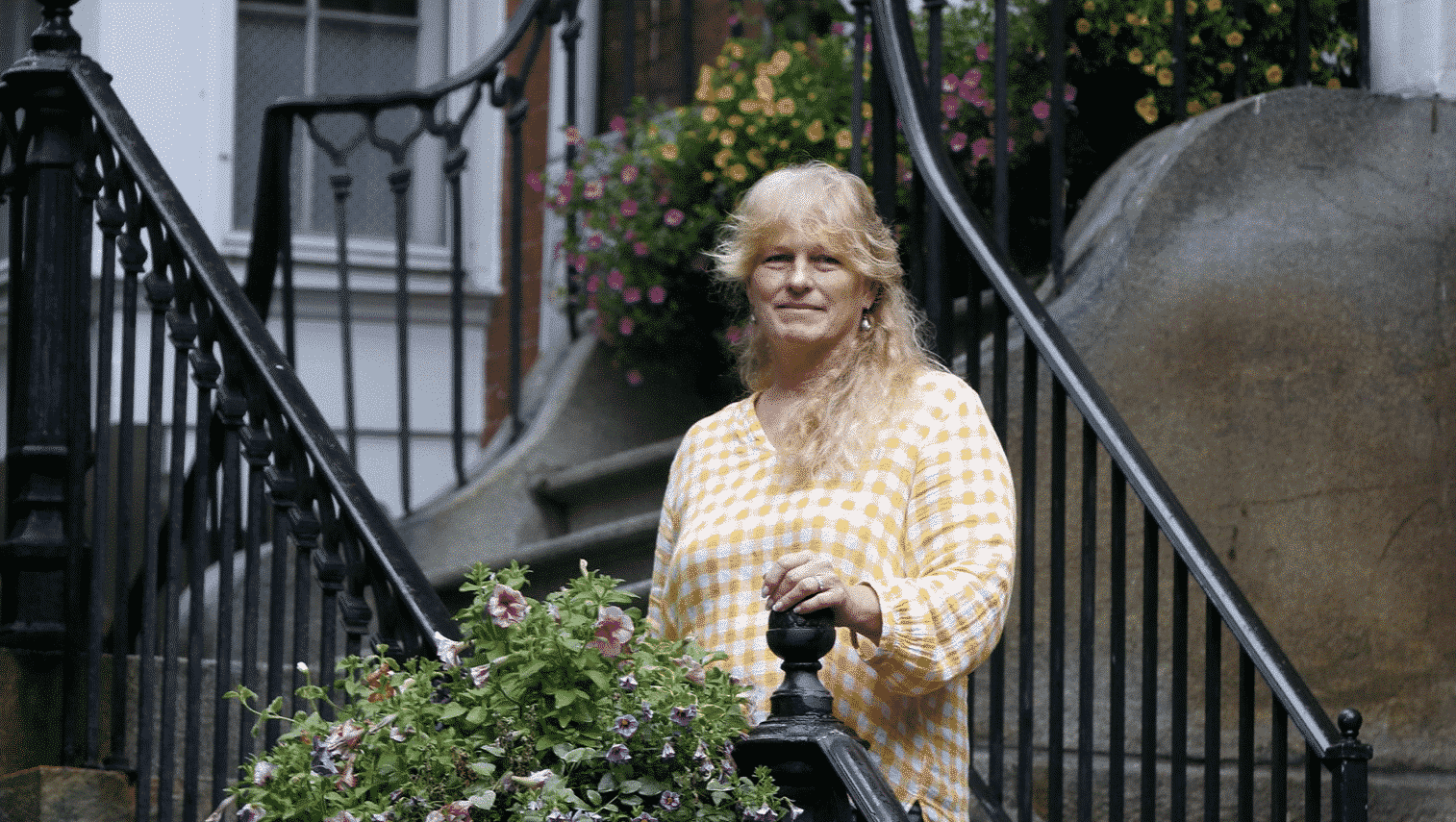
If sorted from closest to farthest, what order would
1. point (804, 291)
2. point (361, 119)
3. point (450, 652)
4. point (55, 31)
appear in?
point (450, 652) < point (804, 291) < point (55, 31) < point (361, 119)

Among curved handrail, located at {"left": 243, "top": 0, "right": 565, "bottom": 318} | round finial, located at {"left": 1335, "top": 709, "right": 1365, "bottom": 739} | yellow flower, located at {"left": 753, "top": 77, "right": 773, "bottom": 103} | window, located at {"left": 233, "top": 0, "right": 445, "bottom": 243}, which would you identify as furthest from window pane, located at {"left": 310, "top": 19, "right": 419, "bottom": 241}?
round finial, located at {"left": 1335, "top": 709, "right": 1365, "bottom": 739}

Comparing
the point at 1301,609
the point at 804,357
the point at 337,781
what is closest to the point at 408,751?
the point at 337,781

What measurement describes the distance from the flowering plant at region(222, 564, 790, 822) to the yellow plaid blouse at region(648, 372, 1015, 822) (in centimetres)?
26

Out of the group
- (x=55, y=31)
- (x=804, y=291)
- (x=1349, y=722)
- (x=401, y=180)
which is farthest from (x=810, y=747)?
(x=401, y=180)

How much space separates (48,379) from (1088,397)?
2.09 meters

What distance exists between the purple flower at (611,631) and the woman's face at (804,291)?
0.68 metres

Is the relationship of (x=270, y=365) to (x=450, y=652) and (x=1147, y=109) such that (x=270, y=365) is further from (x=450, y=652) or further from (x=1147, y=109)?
(x=1147, y=109)

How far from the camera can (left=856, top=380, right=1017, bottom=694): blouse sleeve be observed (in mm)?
2336

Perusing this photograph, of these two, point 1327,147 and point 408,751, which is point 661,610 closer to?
point 408,751

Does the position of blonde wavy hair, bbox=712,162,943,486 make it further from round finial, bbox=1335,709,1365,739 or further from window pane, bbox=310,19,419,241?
window pane, bbox=310,19,419,241

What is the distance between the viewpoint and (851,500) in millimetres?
2557

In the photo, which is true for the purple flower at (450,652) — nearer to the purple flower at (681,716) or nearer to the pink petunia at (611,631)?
the pink petunia at (611,631)

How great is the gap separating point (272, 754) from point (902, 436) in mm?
964

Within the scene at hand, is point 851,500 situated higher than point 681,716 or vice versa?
point 851,500
